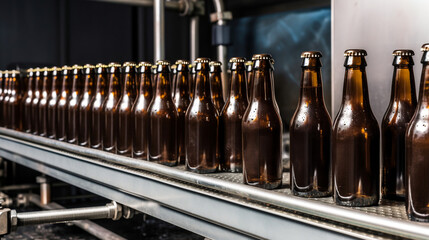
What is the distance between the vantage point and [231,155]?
1.09 metres

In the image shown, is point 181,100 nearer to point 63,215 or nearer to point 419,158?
point 63,215

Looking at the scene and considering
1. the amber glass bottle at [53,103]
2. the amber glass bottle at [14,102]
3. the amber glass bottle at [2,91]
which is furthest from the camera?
the amber glass bottle at [2,91]

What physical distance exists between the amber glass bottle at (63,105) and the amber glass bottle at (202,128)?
0.74 m

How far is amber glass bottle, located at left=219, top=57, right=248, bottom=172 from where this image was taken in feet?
3.56

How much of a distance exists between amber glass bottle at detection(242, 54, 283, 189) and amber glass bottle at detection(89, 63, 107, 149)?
67cm

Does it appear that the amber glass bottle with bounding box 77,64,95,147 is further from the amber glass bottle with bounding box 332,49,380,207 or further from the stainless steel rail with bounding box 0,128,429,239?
the amber glass bottle with bounding box 332,49,380,207

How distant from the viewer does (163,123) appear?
1214mm

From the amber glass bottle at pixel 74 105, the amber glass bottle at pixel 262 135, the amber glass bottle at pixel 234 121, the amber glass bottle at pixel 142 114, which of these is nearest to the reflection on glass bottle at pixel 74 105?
the amber glass bottle at pixel 74 105

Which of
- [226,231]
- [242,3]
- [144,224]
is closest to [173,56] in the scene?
[242,3]

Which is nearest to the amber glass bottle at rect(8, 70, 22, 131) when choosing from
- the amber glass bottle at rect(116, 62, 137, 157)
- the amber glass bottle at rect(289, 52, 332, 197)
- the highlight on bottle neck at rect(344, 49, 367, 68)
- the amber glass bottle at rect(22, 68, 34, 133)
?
the amber glass bottle at rect(22, 68, 34, 133)

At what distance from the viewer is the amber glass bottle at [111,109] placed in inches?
56.5

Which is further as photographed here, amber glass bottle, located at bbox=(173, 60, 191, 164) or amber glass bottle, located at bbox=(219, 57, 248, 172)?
amber glass bottle, located at bbox=(173, 60, 191, 164)

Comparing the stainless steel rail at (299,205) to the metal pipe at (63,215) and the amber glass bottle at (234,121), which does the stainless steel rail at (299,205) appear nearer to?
the amber glass bottle at (234,121)

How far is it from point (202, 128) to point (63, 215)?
0.65 metres
